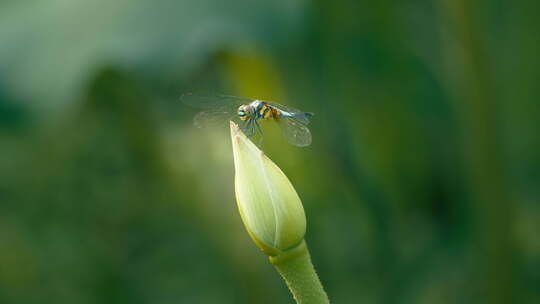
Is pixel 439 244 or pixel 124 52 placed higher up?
pixel 124 52

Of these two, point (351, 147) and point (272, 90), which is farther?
point (351, 147)

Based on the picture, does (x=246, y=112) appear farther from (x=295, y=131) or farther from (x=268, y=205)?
(x=268, y=205)

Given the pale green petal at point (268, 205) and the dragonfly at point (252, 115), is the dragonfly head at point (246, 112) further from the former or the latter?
the pale green petal at point (268, 205)

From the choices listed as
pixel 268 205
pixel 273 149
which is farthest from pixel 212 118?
pixel 273 149

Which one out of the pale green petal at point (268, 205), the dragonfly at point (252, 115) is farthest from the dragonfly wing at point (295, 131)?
the pale green petal at point (268, 205)

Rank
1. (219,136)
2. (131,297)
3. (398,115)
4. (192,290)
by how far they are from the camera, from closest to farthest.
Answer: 1. (219,136)
2. (398,115)
3. (131,297)
4. (192,290)

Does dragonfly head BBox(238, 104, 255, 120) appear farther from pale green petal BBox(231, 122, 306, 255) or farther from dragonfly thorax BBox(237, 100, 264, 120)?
pale green petal BBox(231, 122, 306, 255)

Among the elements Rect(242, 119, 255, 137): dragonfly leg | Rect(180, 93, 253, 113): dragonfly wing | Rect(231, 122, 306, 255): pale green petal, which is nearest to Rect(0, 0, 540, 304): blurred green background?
Rect(180, 93, 253, 113): dragonfly wing

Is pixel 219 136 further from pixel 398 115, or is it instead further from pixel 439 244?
pixel 439 244

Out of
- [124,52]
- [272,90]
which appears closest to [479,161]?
[272,90]
